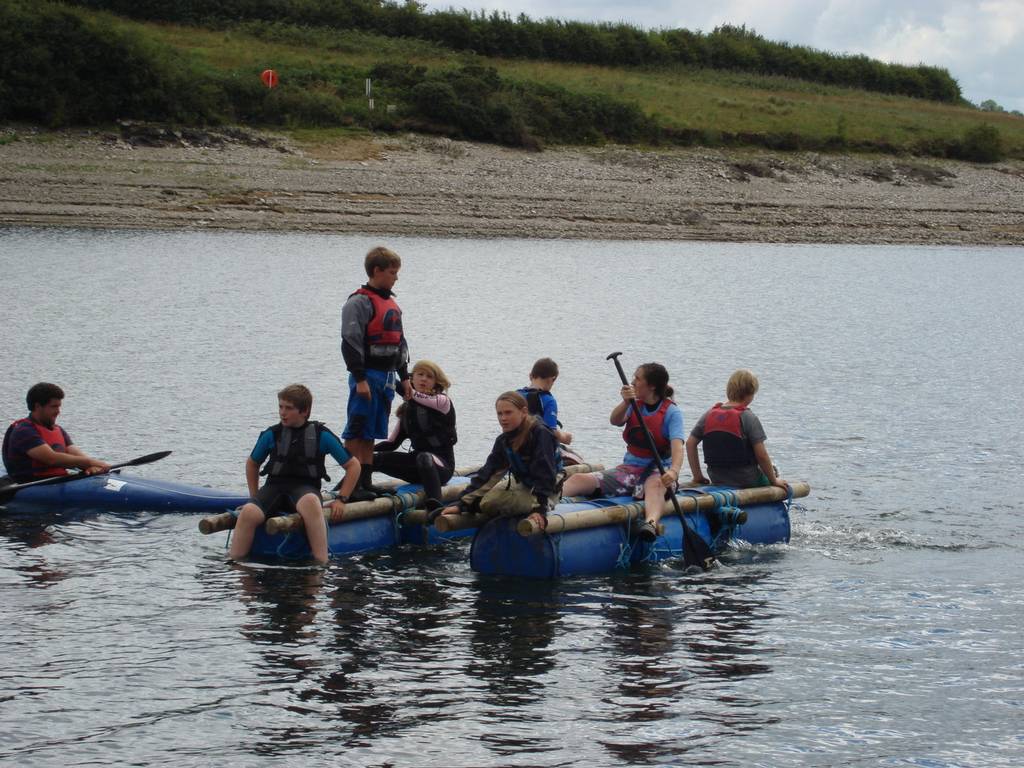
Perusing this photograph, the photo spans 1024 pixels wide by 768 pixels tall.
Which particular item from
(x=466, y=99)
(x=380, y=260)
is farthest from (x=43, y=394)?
(x=466, y=99)

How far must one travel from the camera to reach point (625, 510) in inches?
393

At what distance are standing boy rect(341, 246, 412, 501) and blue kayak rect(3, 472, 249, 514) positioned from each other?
177cm

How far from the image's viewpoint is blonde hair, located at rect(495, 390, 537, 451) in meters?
9.02

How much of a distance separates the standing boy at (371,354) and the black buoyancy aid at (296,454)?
1.83 feet

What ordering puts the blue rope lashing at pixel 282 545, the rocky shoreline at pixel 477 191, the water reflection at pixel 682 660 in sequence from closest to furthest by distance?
the water reflection at pixel 682 660 < the blue rope lashing at pixel 282 545 < the rocky shoreline at pixel 477 191

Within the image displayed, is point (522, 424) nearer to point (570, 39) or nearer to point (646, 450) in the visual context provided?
point (646, 450)

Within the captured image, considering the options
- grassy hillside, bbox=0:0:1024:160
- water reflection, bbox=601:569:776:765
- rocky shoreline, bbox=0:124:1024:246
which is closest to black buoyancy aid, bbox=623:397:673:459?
water reflection, bbox=601:569:776:765

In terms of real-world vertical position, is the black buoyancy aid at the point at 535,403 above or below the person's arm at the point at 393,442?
above

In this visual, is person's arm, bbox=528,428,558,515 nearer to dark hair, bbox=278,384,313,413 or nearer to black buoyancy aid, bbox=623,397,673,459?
black buoyancy aid, bbox=623,397,673,459

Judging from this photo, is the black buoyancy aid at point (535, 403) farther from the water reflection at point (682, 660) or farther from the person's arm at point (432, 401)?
the water reflection at point (682, 660)

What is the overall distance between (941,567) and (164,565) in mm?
6256


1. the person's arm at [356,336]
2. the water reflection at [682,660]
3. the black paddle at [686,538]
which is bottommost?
the water reflection at [682,660]

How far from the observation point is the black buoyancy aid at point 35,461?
452 inches

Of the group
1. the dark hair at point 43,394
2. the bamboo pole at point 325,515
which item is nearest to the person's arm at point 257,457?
the bamboo pole at point 325,515
